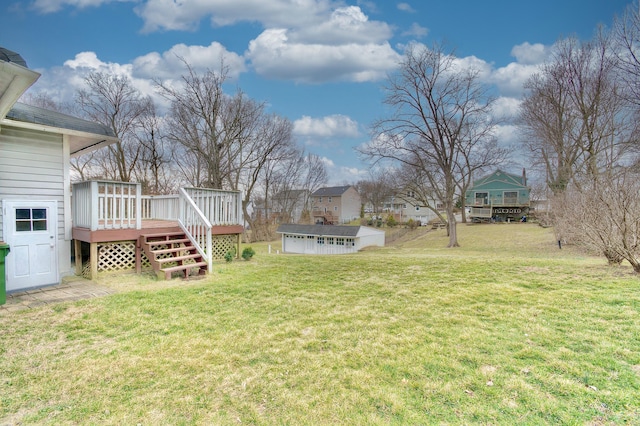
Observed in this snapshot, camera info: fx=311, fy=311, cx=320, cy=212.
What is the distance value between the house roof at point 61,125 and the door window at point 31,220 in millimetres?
1661

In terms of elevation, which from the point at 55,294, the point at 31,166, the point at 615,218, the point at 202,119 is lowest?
the point at 55,294

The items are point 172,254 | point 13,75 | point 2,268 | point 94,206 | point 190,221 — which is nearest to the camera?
point 13,75

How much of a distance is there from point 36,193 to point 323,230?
21.2 meters

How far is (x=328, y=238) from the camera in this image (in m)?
26.4

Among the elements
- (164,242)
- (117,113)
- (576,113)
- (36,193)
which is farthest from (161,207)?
(576,113)

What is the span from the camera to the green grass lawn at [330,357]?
2463 millimetres

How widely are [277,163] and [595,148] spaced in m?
23.9

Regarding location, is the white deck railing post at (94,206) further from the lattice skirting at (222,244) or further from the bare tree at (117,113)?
the bare tree at (117,113)

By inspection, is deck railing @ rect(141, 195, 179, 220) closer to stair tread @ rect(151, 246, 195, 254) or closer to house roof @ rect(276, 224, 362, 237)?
stair tread @ rect(151, 246, 195, 254)

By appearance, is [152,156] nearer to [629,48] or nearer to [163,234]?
[163,234]

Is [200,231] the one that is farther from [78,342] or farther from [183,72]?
[183,72]

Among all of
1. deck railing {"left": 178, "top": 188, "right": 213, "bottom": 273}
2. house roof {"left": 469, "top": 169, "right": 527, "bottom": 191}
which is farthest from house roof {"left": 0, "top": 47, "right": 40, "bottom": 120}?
house roof {"left": 469, "top": 169, "right": 527, "bottom": 191}

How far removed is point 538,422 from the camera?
2271 mm

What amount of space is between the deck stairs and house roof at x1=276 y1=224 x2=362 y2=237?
700 inches
